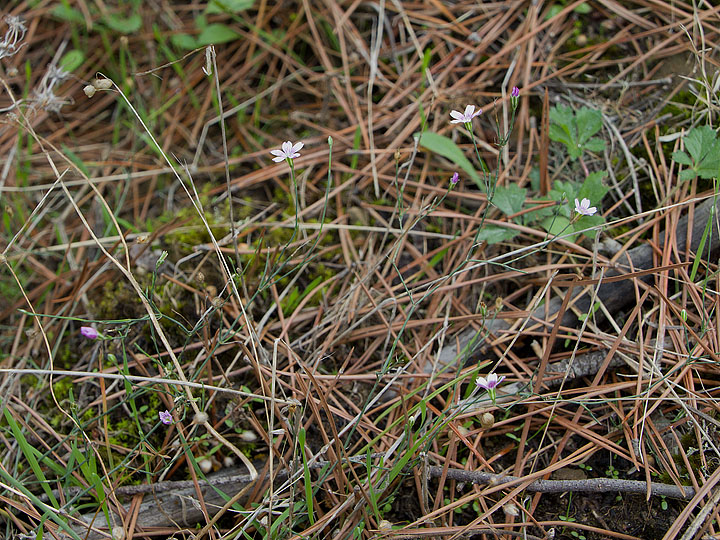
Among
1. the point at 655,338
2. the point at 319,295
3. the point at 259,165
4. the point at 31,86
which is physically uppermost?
the point at 31,86

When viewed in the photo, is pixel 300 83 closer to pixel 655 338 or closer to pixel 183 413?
pixel 183 413

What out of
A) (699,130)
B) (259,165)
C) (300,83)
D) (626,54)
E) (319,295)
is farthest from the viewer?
(300,83)

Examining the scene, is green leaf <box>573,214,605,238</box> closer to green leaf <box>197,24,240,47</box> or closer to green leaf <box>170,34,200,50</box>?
green leaf <box>197,24,240,47</box>

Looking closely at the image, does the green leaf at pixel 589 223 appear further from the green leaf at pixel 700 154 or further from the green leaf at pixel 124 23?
the green leaf at pixel 124 23

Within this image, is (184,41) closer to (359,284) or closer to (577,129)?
(359,284)

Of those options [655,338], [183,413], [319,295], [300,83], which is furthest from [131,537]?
[300,83]

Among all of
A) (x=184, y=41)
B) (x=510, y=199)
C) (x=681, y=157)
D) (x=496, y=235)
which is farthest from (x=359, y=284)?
(x=184, y=41)
